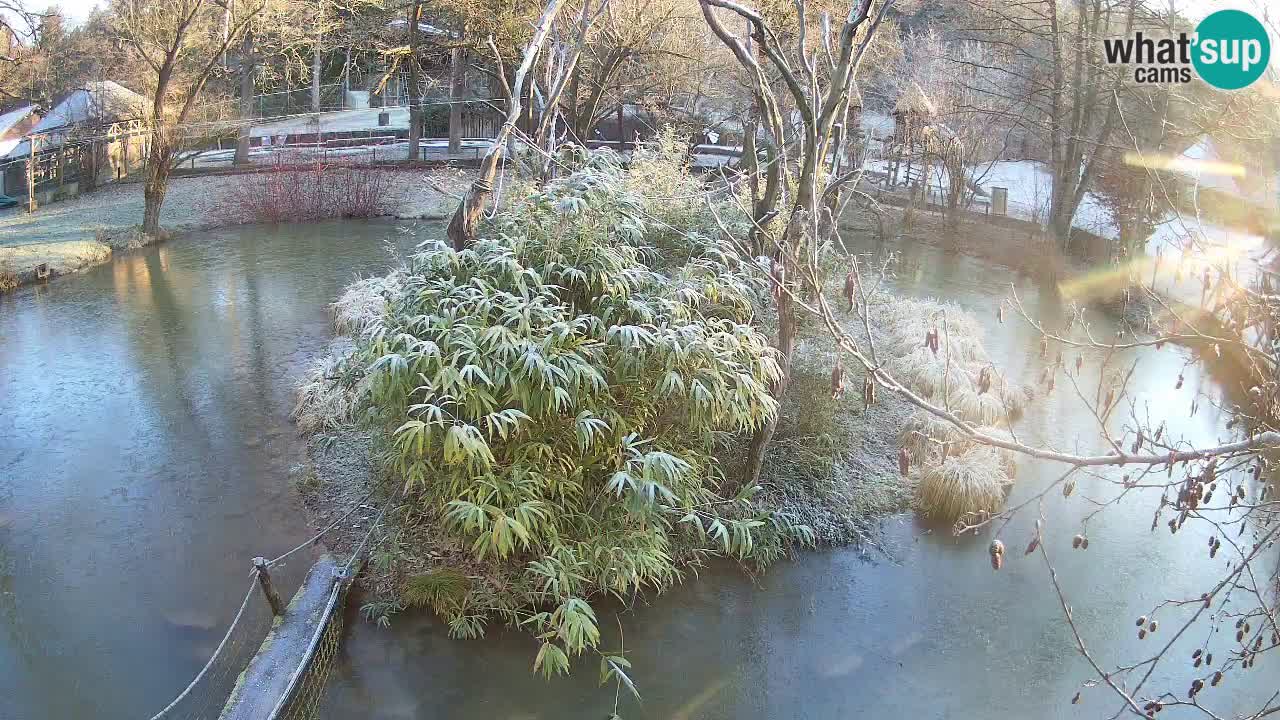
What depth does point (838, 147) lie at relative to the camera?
746 centimetres

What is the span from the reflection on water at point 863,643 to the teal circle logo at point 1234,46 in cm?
330

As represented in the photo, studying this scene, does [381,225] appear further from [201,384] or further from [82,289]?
[201,384]

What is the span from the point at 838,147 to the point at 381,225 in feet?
36.5

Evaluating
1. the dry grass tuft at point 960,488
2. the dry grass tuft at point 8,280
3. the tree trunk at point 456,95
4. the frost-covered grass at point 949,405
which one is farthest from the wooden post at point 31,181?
the dry grass tuft at point 960,488

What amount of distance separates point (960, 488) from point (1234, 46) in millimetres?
3964

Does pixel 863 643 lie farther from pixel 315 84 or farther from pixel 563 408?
pixel 315 84

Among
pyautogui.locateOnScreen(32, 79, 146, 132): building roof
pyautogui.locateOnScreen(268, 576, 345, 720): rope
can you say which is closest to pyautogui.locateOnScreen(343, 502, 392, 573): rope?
pyautogui.locateOnScreen(268, 576, 345, 720): rope

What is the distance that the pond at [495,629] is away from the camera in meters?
5.10

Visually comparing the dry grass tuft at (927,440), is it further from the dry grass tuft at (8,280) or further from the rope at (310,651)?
the dry grass tuft at (8,280)

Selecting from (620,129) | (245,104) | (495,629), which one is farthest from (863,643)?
(245,104)

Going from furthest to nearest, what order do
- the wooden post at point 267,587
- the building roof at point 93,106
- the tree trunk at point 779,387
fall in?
the building roof at point 93,106
the tree trunk at point 779,387
the wooden post at point 267,587

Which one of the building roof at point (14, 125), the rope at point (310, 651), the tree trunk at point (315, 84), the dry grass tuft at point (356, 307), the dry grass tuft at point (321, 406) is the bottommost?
the rope at point (310, 651)

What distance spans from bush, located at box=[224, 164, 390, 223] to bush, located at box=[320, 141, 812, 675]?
37.8 feet

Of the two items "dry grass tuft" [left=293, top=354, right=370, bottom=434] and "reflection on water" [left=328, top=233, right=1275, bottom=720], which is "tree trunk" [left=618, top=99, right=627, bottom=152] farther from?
"reflection on water" [left=328, top=233, right=1275, bottom=720]
